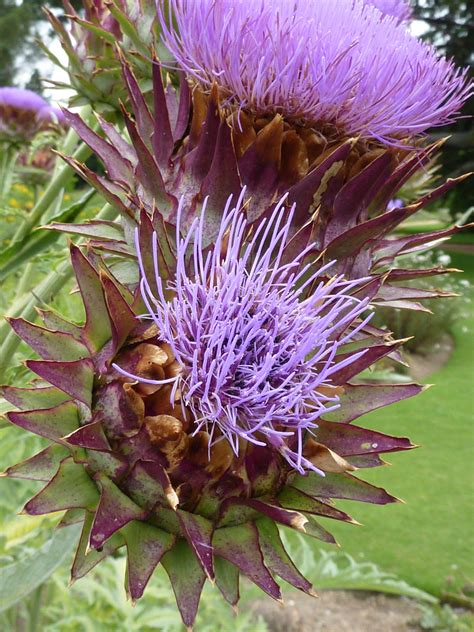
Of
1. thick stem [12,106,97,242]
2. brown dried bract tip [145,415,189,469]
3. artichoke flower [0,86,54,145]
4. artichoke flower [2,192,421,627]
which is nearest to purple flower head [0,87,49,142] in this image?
artichoke flower [0,86,54,145]

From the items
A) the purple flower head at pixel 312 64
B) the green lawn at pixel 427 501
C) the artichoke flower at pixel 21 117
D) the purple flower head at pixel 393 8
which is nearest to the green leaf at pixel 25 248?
the purple flower head at pixel 312 64

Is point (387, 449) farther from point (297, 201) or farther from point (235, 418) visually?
point (297, 201)

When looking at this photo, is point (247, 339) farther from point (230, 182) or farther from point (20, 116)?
point (20, 116)

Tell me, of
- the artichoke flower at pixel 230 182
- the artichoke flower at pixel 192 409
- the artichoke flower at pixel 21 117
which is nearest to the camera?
the artichoke flower at pixel 192 409

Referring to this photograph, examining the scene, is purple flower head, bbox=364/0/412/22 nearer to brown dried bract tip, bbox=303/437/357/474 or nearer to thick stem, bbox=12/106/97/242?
thick stem, bbox=12/106/97/242

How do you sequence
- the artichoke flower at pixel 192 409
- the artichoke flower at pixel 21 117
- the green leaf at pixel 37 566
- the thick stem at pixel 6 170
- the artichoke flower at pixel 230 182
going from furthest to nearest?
the artichoke flower at pixel 21 117, the thick stem at pixel 6 170, the green leaf at pixel 37 566, the artichoke flower at pixel 230 182, the artichoke flower at pixel 192 409

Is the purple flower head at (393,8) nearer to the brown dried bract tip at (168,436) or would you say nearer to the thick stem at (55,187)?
the thick stem at (55,187)

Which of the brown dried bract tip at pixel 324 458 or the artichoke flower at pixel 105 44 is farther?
the artichoke flower at pixel 105 44
